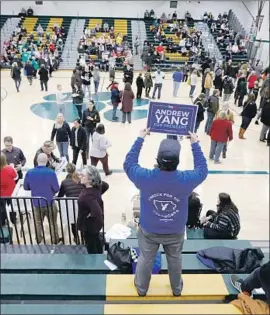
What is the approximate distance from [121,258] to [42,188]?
4.26 feet

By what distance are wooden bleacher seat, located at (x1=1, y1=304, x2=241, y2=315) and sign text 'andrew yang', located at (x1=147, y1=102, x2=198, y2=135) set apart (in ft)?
3.92

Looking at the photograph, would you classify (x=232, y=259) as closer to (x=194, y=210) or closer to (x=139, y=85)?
(x=194, y=210)

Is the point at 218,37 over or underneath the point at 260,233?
over

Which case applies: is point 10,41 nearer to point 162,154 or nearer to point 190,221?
point 190,221

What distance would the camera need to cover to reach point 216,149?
7.06 meters

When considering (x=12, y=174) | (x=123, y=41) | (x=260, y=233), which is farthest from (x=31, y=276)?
(x=123, y=41)

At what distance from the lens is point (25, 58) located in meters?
14.8

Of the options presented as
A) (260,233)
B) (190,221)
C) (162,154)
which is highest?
(162,154)

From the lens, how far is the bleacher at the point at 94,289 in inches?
97.2

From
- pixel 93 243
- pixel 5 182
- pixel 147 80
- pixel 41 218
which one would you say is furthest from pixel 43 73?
pixel 93 243

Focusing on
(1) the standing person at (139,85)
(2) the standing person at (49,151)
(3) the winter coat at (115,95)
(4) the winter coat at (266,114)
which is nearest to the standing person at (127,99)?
(3) the winter coat at (115,95)

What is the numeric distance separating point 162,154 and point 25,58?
45.7 ft

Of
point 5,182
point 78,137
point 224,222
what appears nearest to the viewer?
point 224,222

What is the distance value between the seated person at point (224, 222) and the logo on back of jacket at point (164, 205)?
143 cm
